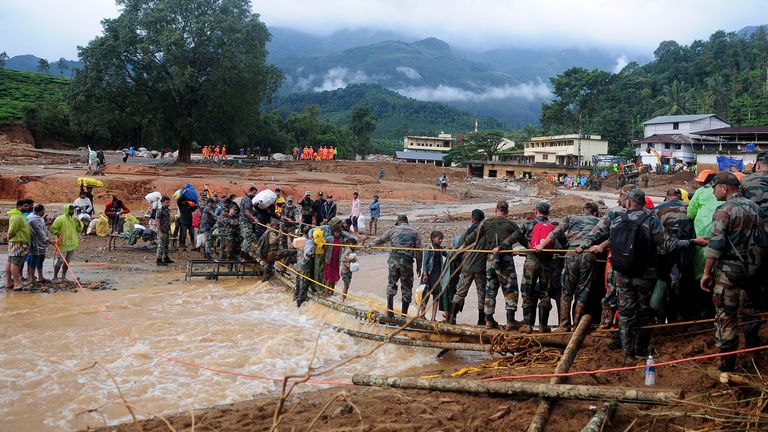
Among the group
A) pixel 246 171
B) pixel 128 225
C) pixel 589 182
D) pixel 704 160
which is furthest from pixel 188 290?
pixel 704 160

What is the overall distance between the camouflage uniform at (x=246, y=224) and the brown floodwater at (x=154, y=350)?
122cm

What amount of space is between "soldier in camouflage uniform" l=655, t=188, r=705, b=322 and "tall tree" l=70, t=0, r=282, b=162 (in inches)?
1483

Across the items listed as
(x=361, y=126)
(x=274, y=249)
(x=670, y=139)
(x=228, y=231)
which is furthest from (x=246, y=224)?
(x=361, y=126)

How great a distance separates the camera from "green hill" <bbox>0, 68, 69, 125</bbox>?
56938mm

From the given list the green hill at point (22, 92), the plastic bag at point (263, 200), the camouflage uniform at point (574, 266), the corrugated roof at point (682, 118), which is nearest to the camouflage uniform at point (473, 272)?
the camouflage uniform at point (574, 266)

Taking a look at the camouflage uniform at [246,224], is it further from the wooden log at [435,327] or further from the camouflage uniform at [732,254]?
the camouflage uniform at [732,254]

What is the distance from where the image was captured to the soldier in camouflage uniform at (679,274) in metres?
6.85

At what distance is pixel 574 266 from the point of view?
752cm

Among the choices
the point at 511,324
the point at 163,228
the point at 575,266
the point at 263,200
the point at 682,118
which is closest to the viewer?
the point at 575,266

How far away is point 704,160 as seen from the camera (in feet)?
171

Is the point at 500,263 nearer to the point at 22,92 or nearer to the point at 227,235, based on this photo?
the point at 227,235

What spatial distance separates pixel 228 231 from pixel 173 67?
29.5 metres

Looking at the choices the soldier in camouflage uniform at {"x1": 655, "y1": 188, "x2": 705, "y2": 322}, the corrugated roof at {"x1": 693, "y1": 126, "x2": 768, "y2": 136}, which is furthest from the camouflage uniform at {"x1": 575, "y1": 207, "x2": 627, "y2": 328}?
the corrugated roof at {"x1": 693, "y1": 126, "x2": 768, "y2": 136}

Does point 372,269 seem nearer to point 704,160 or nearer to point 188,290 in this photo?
point 188,290
